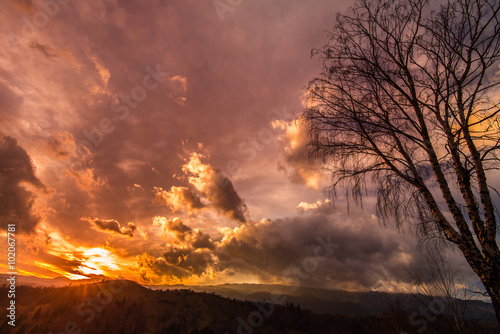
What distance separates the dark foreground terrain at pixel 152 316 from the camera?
387 feet

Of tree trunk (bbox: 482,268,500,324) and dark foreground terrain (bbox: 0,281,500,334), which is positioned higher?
tree trunk (bbox: 482,268,500,324)

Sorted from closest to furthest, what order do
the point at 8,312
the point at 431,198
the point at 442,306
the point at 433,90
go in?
1. the point at 431,198
2. the point at 433,90
3. the point at 442,306
4. the point at 8,312

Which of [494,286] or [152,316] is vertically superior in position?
[494,286]

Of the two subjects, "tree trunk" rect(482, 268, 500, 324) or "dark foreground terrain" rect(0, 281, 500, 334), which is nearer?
"tree trunk" rect(482, 268, 500, 324)

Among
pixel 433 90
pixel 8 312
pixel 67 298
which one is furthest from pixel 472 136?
pixel 8 312

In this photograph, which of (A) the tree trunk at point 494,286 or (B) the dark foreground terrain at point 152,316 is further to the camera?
(B) the dark foreground terrain at point 152,316

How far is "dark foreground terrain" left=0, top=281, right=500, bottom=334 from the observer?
11788 centimetres

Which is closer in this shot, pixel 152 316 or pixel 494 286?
pixel 494 286

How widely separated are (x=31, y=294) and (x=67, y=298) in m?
41.3

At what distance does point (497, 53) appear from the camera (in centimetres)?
474

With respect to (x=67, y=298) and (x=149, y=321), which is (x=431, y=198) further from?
(x=67, y=298)

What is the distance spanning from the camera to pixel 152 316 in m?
142

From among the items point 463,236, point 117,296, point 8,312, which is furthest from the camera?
point 117,296

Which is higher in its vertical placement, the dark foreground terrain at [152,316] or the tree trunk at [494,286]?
the tree trunk at [494,286]
